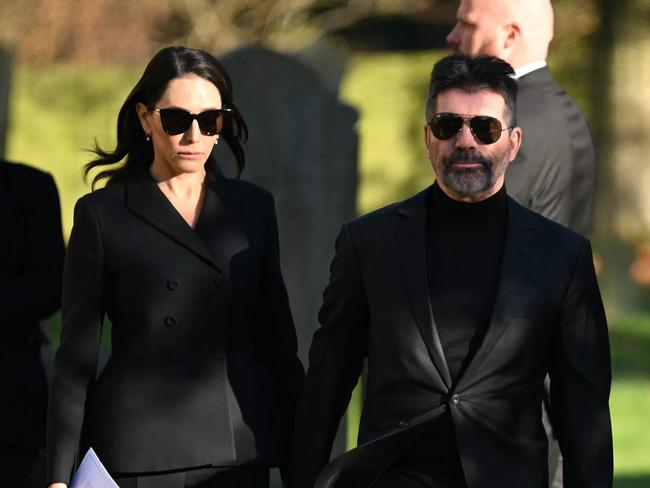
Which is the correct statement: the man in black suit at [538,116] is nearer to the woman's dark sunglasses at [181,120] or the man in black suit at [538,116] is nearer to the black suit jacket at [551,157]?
the black suit jacket at [551,157]

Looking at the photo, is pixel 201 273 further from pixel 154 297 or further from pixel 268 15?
pixel 268 15

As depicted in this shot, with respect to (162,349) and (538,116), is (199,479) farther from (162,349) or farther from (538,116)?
(538,116)

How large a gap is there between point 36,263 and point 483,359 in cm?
175

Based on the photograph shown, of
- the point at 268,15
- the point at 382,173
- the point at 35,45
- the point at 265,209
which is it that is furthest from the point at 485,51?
the point at 35,45

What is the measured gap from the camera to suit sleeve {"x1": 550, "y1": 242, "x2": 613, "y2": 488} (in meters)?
3.96

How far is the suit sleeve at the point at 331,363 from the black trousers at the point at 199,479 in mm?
221

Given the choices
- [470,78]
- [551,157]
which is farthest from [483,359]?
[551,157]

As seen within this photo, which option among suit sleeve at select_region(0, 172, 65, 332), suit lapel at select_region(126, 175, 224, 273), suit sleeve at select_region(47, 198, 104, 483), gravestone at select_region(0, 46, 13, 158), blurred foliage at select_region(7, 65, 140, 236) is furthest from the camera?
blurred foliage at select_region(7, 65, 140, 236)

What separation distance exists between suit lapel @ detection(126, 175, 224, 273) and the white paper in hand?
611mm

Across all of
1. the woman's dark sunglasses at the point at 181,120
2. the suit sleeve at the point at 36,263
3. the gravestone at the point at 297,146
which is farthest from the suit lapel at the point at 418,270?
the gravestone at the point at 297,146

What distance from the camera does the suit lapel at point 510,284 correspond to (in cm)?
391

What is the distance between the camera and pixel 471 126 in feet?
13.3

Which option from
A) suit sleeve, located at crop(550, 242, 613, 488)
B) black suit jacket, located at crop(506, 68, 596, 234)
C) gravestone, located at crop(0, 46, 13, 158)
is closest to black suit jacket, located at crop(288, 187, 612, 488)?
suit sleeve, located at crop(550, 242, 613, 488)

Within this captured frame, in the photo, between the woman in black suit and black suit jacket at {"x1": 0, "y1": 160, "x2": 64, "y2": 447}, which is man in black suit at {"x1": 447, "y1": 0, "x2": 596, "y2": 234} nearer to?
the woman in black suit
